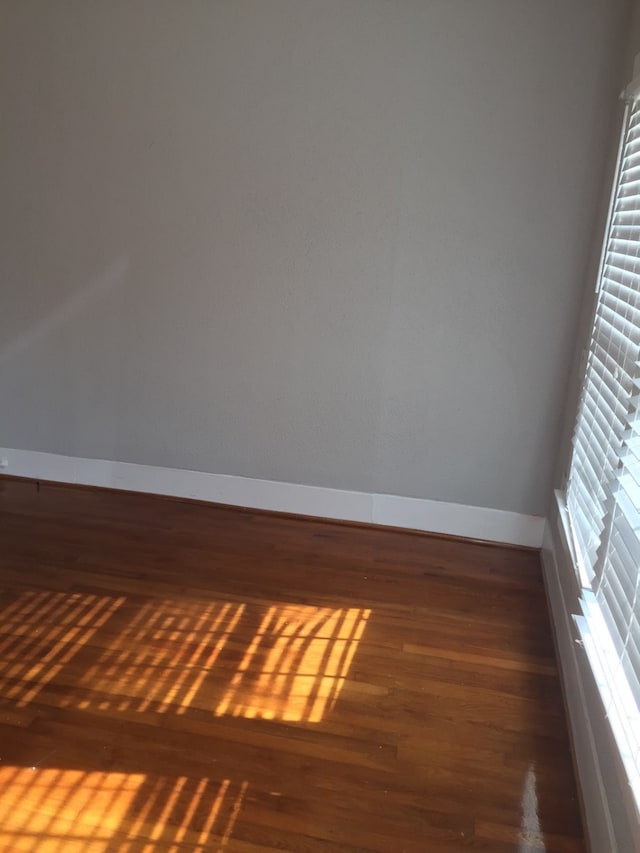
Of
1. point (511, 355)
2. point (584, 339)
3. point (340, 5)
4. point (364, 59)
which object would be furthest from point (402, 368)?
point (340, 5)

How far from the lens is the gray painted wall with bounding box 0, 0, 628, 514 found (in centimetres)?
292

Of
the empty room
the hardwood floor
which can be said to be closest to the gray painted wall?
the empty room

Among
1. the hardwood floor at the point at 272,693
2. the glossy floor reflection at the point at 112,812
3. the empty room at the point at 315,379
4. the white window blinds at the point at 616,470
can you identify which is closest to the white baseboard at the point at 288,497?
the empty room at the point at 315,379

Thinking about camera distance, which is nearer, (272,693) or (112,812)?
(112,812)

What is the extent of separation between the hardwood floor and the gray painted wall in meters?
0.48

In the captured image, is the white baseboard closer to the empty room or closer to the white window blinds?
the empty room

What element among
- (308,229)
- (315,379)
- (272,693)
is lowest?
(272,693)

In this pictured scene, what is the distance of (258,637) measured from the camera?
242cm

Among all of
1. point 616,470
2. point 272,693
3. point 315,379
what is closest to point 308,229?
point 315,379

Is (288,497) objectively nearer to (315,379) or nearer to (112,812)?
(315,379)

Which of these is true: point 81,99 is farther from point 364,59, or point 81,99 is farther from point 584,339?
point 584,339

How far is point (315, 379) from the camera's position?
328 centimetres

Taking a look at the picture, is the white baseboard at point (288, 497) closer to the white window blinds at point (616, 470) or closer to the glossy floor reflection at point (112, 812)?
the white window blinds at point (616, 470)

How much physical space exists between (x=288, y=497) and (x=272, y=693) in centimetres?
134
